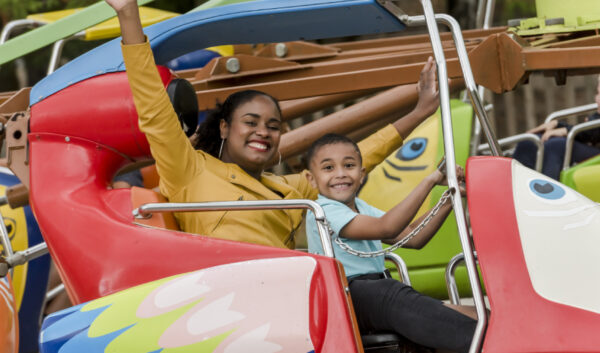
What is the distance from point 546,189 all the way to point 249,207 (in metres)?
0.93

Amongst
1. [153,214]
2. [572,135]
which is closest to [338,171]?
[153,214]

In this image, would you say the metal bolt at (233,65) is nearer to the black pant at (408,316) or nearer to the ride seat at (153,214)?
the ride seat at (153,214)

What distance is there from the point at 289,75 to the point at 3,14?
16.3ft

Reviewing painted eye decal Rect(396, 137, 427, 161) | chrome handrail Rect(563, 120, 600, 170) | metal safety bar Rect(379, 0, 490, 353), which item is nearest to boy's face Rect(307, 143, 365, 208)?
metal safety bar Rect(379, 0, 490, 353)

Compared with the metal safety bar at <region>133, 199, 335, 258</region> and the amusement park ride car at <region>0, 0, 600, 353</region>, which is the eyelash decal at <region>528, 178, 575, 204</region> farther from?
the metal safety bar at <region>133, 199, 335, 258</region>

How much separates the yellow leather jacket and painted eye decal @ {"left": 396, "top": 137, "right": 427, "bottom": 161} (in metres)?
1.50

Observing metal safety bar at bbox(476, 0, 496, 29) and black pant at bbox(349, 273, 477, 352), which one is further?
metal safety bar at bbox(476, 0, 496, 29)

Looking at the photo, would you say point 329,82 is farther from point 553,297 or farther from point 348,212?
point 553,297

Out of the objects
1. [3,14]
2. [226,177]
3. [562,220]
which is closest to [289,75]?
[226,177]

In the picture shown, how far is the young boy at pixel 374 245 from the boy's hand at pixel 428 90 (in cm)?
31

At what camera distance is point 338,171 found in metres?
3.53

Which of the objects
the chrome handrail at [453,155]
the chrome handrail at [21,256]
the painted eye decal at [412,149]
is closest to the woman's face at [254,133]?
the chrome handrail at [453,155]

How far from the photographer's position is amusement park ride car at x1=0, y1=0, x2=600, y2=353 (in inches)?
104

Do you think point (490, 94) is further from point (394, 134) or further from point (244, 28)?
point (244, 28)
